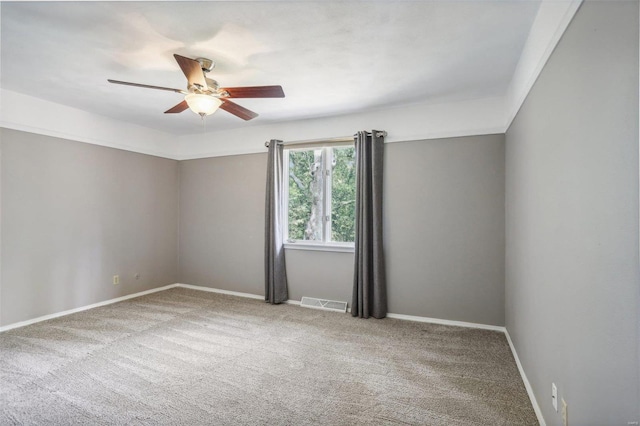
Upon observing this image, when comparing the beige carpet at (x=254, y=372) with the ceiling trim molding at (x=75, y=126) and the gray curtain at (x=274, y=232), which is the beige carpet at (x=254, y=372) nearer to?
the gray curtain at (x=274, y=232)

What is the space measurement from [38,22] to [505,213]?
165 inches

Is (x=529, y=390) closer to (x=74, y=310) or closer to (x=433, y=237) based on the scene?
A: (x=433, y=237)

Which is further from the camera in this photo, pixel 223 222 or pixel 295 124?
pixel 223 222

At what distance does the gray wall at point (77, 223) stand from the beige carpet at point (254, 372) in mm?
391

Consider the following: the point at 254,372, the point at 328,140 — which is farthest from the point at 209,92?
the point at 254,372

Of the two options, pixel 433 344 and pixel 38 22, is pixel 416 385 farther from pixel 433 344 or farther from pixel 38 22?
pixel 38 22

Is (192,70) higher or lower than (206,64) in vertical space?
lower

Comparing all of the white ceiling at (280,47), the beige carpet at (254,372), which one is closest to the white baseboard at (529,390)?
the beige carpet at (254,372)

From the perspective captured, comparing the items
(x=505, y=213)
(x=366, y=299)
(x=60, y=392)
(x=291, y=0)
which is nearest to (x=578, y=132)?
(x=291, y=0)

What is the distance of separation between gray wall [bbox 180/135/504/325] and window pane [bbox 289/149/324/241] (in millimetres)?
314

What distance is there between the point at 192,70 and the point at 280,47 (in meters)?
0.67

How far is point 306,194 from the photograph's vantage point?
14.6 feet

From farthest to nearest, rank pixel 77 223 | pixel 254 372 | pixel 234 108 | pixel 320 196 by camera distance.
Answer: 1. pixel 320 196
2. pixel 77 223
3. pixel 234 108
4. pixel 254 372

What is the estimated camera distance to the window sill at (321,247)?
4.08 meters
